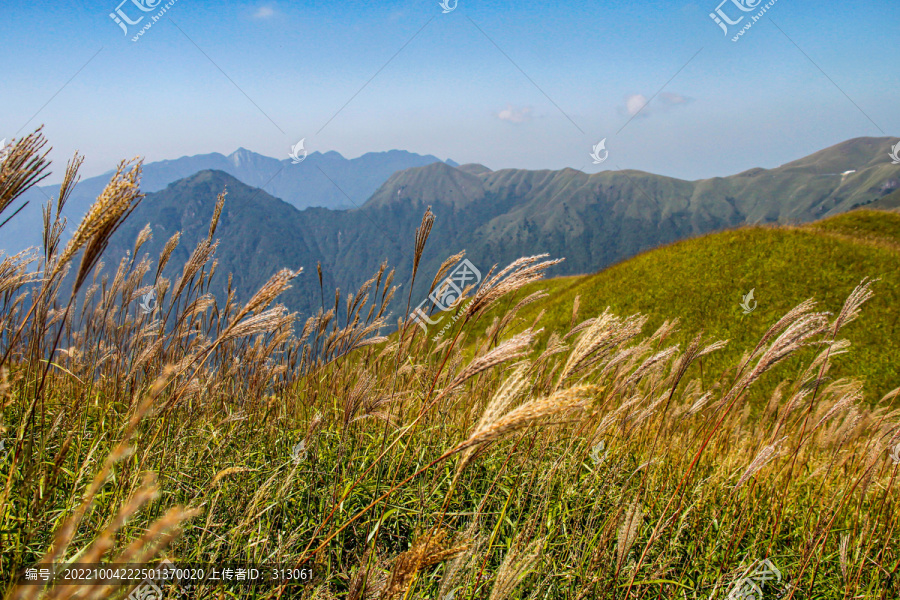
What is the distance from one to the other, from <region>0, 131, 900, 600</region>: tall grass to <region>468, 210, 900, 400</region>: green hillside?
13121 mm

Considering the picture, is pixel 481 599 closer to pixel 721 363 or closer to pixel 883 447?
pixel 883 447

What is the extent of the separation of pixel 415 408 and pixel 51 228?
3.31 meters

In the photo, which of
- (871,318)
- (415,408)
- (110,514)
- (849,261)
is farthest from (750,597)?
(849,261)

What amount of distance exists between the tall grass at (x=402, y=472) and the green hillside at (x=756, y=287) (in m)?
13.1

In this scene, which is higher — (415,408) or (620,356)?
(620,356)

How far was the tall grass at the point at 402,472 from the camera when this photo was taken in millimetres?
1574

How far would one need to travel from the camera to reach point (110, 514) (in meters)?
2.11

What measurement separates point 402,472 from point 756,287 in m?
21.3

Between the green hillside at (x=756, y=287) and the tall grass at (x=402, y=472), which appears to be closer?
the tall grass at (x=402, y=472)

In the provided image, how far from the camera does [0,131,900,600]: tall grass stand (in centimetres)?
157

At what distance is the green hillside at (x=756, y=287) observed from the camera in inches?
604

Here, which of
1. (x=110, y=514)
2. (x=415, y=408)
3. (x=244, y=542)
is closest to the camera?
(x=110, y=514)

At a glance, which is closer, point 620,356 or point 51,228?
point 51,228

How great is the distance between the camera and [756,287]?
1936 cm
